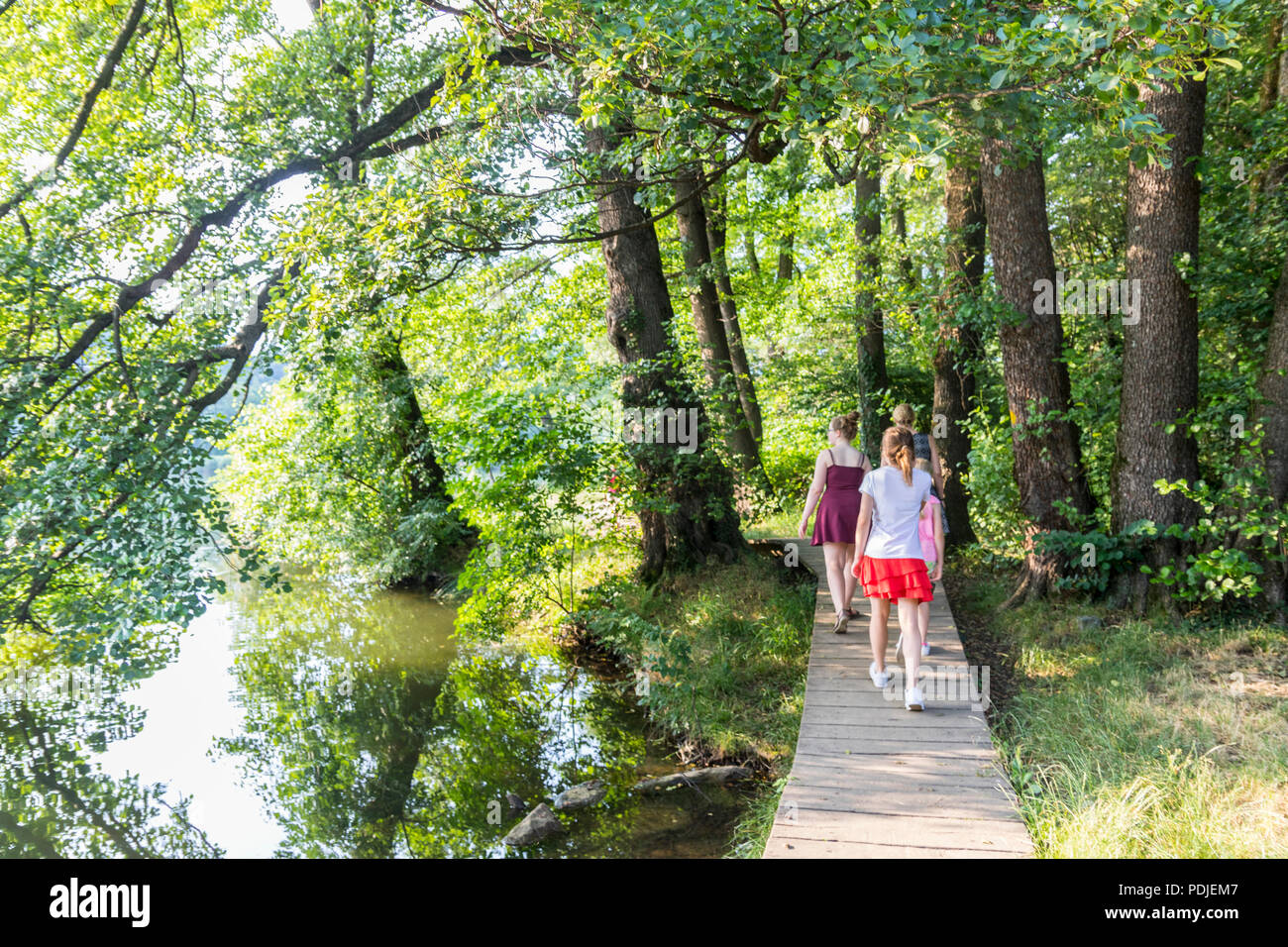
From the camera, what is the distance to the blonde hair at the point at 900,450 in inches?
214

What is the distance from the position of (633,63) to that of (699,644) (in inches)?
220

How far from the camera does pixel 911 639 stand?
5426 millimetres

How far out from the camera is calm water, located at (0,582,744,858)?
654 cm

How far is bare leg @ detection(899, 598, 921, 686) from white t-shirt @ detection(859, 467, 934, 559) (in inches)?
13.8

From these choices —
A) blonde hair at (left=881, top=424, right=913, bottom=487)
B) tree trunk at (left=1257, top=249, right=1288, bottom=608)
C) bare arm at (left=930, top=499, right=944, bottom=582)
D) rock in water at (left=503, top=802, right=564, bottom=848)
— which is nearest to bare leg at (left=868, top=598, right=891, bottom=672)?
bare arm at (left=930, top=499, right=944, bottom=582)

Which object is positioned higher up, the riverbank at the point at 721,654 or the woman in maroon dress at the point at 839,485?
the woman in maroon dress at the point at 839,485

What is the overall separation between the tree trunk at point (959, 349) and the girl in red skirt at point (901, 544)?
145 inches

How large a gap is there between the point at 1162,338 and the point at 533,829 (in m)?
6.84

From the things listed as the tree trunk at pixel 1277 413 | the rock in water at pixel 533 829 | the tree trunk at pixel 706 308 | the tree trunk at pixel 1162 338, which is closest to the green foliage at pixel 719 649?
the rock in water at pixel 533 829

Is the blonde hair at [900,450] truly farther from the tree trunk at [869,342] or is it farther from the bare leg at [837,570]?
the tree trunk at [869,342]

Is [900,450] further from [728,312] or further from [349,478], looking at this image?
[349,478]

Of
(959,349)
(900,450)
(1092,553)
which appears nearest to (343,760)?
(900,450)

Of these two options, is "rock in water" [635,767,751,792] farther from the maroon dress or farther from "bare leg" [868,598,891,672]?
the maroon dress

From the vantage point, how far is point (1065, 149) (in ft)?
32.5
